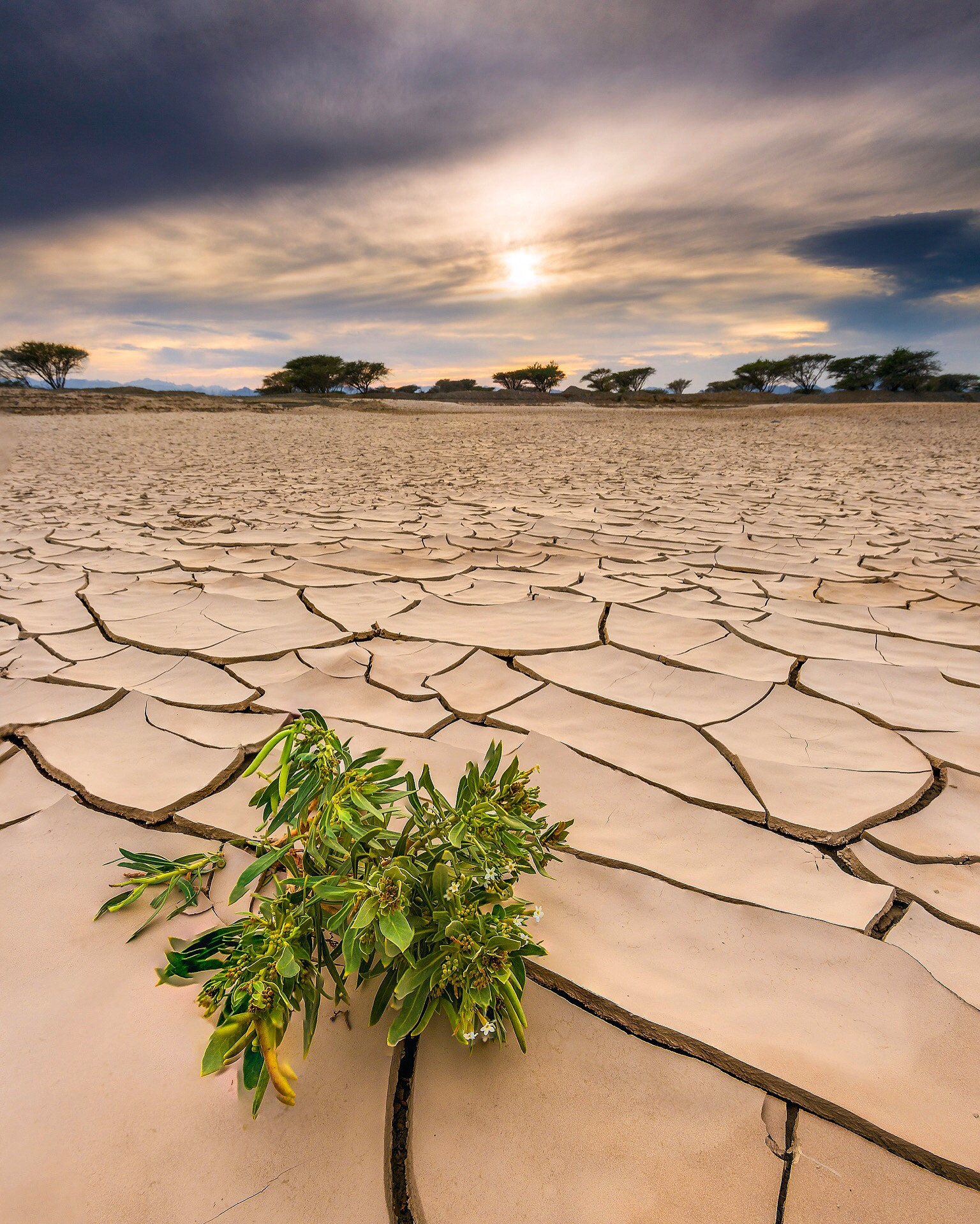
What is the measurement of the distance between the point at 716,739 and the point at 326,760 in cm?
88

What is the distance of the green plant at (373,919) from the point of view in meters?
0.51

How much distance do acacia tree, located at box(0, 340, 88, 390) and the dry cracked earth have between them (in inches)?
1036

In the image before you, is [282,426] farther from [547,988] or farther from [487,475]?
[547,988]

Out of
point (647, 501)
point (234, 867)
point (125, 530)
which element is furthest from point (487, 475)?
point (234, 867)

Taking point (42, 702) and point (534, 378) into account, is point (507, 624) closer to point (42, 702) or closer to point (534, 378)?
point (42, 702)

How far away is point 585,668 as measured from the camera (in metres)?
1.48

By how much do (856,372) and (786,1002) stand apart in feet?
107

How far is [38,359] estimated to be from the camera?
2198 centimetres

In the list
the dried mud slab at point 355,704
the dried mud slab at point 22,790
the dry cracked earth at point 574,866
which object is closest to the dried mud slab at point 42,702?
the dry cracked earth at point 574,866

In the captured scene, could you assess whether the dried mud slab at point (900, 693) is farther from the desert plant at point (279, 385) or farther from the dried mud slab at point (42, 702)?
the desert plant at point (279, 385)

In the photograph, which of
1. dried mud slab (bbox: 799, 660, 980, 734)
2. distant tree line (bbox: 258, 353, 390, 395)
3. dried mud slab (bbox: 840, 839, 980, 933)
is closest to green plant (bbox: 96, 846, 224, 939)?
dried mud slab (bbox: 840, 839, 980, 933)

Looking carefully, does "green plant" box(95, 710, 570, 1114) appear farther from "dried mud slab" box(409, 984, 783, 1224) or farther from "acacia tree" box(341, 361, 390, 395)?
"acacia tree" box(341, 361, 390, 395)

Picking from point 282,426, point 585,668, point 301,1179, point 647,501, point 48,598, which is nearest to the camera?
point 301,1179

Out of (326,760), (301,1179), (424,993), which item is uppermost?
(326,760)
